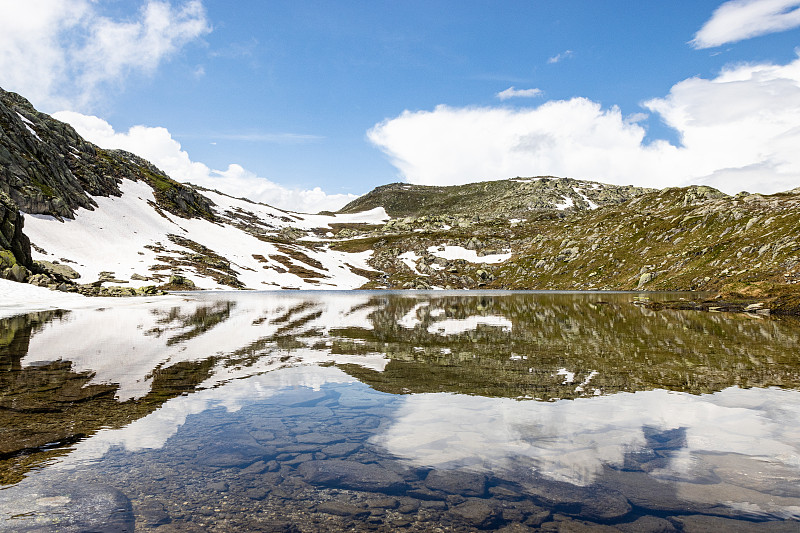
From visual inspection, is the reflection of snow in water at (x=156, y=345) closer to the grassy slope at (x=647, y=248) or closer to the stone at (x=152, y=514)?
the stone at (x=152, y=514)

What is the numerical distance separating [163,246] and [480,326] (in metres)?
131

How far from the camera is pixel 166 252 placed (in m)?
133

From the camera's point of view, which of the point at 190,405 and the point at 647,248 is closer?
the point at 190,405

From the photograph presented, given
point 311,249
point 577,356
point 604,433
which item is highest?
point 311,249

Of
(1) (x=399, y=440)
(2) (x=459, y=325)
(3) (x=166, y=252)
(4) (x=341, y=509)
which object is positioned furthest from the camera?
(3) (x=166, y=252)

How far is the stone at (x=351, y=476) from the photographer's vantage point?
→ 8.30 metres

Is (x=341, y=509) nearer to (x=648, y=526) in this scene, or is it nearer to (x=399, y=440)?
(x=399, y=440)

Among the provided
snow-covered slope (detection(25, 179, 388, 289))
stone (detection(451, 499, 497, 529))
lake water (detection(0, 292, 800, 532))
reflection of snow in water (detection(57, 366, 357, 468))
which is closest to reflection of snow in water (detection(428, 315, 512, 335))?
lake water (detection(0, 292, 800, 532))

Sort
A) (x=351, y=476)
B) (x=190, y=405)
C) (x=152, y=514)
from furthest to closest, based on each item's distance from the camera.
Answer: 1. (x=190, y=405)
2. (x=351, y=476)
3. (x=152, y=514)

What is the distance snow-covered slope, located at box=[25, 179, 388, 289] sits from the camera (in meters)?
107

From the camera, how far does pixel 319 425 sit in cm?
1181

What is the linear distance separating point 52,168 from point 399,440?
163035mm

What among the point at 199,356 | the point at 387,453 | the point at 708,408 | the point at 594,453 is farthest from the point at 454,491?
the point at 199,356

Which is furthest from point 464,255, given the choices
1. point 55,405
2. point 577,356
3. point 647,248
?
point 55,405
